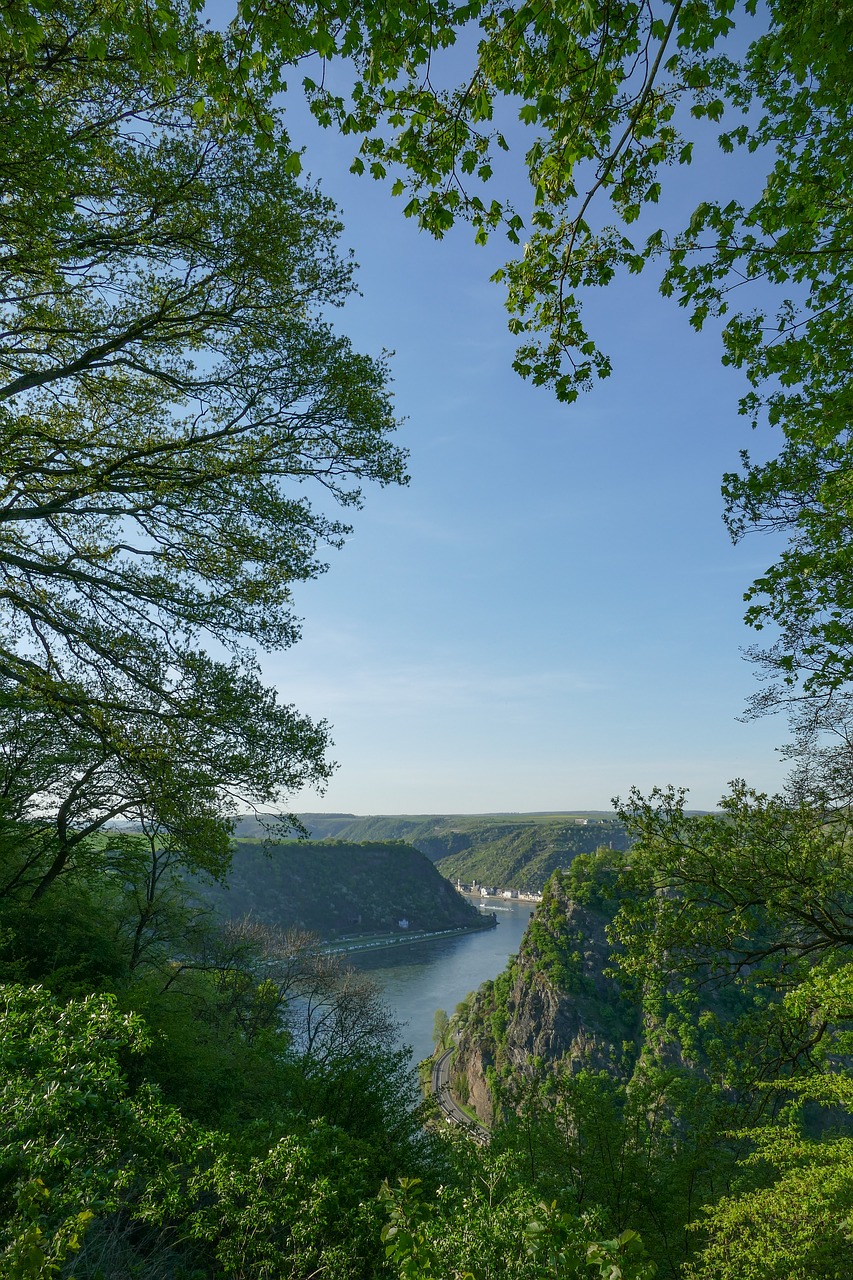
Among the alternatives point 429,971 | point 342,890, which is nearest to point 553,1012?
point 429,971

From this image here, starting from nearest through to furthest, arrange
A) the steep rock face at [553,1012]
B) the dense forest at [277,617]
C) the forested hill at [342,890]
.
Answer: the dense forest at [277,617] < the steep rock face at [553,1012] < the forested hill at [342,890]

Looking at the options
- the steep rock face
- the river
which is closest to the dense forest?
the steep rock face

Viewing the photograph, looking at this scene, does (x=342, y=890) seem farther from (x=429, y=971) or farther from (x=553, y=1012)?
(x=553, y=1012)

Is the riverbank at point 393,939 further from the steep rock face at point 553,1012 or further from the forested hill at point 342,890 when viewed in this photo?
the steep rock face at point 553,1012

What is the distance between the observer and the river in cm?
6944

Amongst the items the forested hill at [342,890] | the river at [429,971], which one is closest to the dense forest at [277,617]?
the river at [429,971]

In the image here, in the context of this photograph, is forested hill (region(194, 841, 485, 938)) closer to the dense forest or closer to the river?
the river

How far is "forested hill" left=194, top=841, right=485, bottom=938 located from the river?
9.90 m

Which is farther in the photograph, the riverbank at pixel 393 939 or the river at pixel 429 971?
the riverbank at pixel 393 939

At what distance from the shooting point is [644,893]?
27.9 feet

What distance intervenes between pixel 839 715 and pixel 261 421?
8776mm

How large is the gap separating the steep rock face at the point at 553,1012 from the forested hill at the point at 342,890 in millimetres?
44132

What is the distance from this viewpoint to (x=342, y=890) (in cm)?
12369

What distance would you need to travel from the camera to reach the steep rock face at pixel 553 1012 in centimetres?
5450
